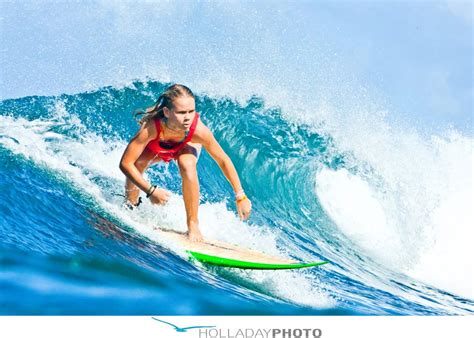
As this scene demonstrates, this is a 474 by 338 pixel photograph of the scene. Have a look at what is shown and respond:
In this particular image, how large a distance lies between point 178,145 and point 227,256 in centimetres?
76

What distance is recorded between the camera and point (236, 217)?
464cm

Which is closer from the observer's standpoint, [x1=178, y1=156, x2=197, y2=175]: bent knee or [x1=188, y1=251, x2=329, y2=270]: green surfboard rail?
[x1=188, y1=251, x2=329, y2=270]: green surfboard rail

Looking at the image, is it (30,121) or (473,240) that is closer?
(30,121)

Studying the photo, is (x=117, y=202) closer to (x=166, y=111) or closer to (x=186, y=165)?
(x=186, y=165)

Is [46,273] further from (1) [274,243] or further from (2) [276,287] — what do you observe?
(1) [274,243]

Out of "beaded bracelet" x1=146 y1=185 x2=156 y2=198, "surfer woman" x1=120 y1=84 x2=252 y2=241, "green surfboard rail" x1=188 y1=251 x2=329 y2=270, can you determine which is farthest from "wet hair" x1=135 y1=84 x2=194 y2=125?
"green surfboard rail" x1=188 y1=251 x2=329 y2=270

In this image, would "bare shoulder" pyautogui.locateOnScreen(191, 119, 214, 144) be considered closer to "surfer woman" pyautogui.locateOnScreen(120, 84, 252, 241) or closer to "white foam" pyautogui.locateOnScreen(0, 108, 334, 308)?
"surfer woman" pyautogui.locateOnScreen(120, 84, 252, 241)

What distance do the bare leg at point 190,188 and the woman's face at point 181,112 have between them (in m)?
0.21

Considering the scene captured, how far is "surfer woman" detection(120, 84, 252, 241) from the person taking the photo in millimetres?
3662

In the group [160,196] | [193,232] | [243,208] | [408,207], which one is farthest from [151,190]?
[408,207]

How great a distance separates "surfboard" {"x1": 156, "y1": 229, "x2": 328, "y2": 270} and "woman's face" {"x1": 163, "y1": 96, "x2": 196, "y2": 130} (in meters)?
0.72
